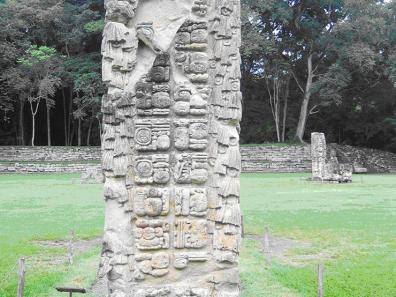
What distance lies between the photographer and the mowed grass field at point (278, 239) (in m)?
7.41

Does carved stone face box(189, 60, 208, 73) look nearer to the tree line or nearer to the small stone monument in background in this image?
the small stone monument in background

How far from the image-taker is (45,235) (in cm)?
1074

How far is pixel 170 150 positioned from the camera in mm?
5441

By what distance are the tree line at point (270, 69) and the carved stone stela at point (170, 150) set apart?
1044 inches

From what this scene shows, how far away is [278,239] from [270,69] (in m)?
26.6

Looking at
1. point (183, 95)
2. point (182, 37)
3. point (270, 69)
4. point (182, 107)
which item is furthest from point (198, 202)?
point (270, 69)

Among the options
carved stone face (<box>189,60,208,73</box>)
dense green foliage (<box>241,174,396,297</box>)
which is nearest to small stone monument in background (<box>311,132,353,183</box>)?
dense green foliage (<box>241,174,396,297</box>)

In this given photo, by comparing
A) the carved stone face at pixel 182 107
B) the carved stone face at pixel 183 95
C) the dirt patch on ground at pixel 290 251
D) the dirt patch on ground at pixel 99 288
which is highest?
the carved stone face at pixel 183 95

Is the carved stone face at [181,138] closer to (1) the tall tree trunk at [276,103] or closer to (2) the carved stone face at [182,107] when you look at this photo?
(2) the carved stone face at [182,107]

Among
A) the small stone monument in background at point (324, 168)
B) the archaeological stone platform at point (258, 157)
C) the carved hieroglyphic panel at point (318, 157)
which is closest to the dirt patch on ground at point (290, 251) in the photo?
the small stone monument in background at point (324, 168)

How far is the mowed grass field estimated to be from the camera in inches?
292

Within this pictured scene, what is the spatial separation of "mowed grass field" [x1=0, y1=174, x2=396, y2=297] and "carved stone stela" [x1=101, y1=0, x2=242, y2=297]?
196 cm

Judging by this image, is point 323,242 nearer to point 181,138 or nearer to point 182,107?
point 181,138

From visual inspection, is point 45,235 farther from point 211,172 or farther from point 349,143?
point 349,143
